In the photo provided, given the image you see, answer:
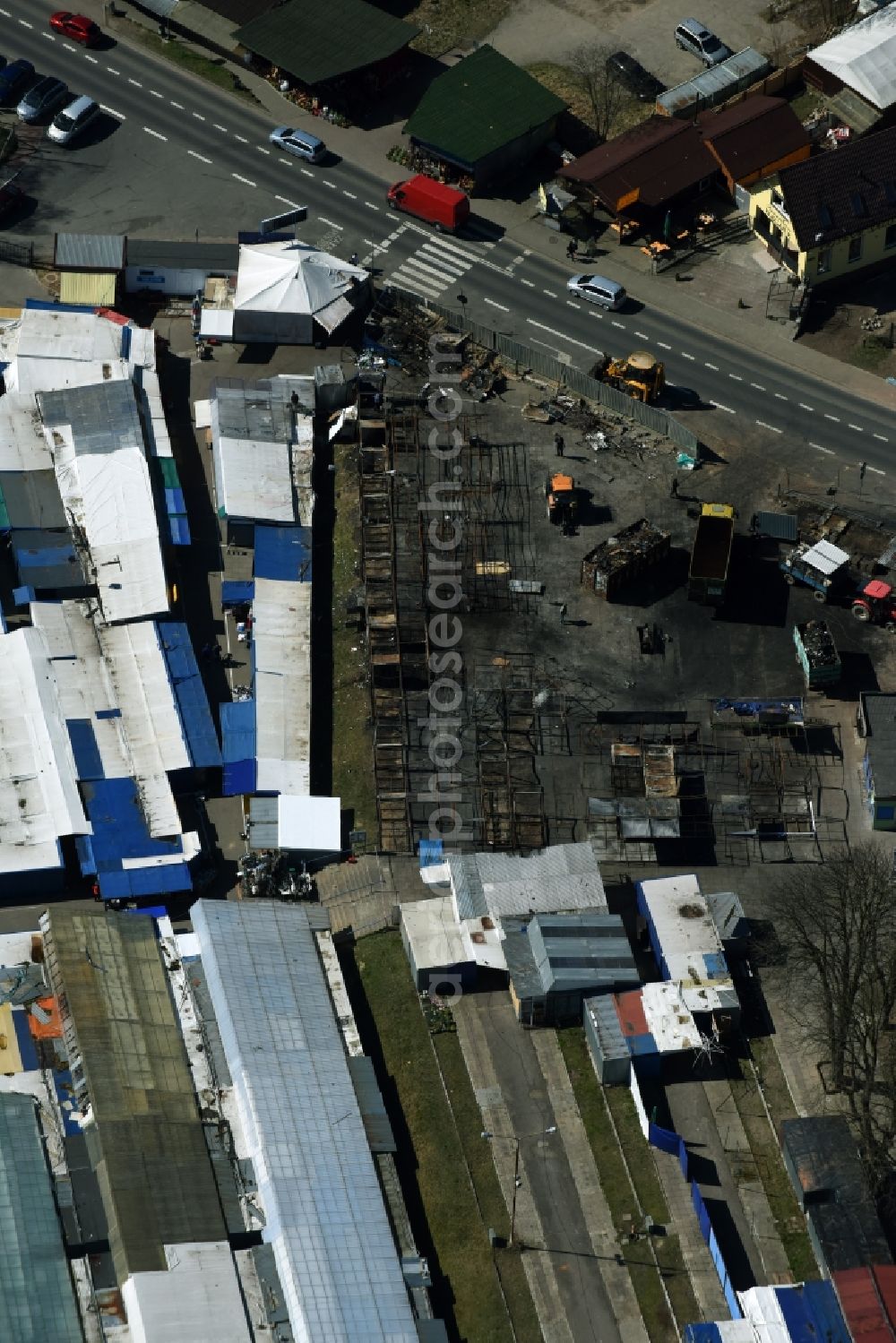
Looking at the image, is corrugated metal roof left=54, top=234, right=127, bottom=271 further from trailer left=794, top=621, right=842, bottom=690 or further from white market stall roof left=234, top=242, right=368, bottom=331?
trailer left=794, top=621, right=842, bottom=690

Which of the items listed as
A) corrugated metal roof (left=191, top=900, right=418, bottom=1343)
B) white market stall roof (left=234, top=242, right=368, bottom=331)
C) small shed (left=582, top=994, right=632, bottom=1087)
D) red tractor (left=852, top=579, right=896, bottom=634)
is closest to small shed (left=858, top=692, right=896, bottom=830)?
red tractor (left=852, top=579, right=896, bottom=634)

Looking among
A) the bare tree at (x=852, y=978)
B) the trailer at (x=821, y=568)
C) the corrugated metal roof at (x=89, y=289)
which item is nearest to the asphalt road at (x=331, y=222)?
the corrugated metal roof at (x=89, y=289)

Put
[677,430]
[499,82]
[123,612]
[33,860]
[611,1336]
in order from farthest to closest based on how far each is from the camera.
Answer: [499,82] → [677,430] → [123,612] → [33,860] → [611,1336]

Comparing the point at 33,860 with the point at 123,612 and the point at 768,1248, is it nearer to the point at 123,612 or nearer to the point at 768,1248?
the point at 123,612

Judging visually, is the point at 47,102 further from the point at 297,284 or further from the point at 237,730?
the point at 237,730

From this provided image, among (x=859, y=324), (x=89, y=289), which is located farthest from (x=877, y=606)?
(x=89, y=289)

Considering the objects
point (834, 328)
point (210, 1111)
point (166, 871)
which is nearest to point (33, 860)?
point (166, 871)

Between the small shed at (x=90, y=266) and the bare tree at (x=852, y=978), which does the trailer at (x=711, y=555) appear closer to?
the bare tree at (x=852, y=978)
